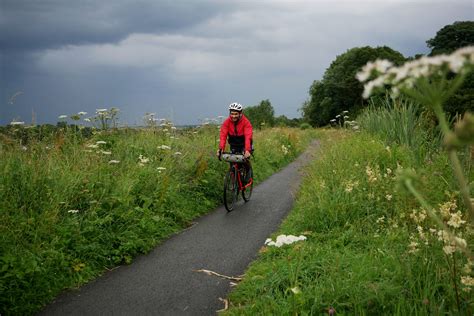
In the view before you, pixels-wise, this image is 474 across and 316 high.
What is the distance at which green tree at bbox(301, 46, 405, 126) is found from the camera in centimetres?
5016

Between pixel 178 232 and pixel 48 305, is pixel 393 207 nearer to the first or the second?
pixel 178 232

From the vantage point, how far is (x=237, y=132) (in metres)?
10.1

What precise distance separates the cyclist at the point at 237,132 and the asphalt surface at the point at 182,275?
2063mm

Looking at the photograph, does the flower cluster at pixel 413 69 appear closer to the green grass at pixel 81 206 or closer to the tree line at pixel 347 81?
the green grass at pixel 81 206

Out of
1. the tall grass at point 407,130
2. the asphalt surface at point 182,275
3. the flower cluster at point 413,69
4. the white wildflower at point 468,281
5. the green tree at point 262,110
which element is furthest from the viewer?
the green tree at point 262,110

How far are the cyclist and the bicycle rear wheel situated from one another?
0.57 m

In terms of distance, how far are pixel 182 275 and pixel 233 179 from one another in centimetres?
431

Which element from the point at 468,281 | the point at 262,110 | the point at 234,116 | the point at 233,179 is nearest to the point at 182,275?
the point at 468,281

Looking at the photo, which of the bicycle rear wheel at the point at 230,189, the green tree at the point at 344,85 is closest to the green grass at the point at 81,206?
the bicycle rear wheel at the point at 230,189

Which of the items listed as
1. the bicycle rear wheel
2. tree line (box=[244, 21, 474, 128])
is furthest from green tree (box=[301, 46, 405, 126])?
the bicycle rear wheel

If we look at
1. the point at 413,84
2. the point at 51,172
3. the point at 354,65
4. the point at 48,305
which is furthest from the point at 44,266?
the point at 354,65

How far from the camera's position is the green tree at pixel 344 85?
50.2 metres

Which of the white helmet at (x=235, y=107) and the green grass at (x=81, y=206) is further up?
the white helmet at (x=235, y=107)

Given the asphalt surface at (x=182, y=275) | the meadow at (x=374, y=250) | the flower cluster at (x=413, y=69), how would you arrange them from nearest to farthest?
the flower cluster at (x=413, y=69) < the meadow at (x=374, y=250) < the asphalt surface at (x=182, y=275)
